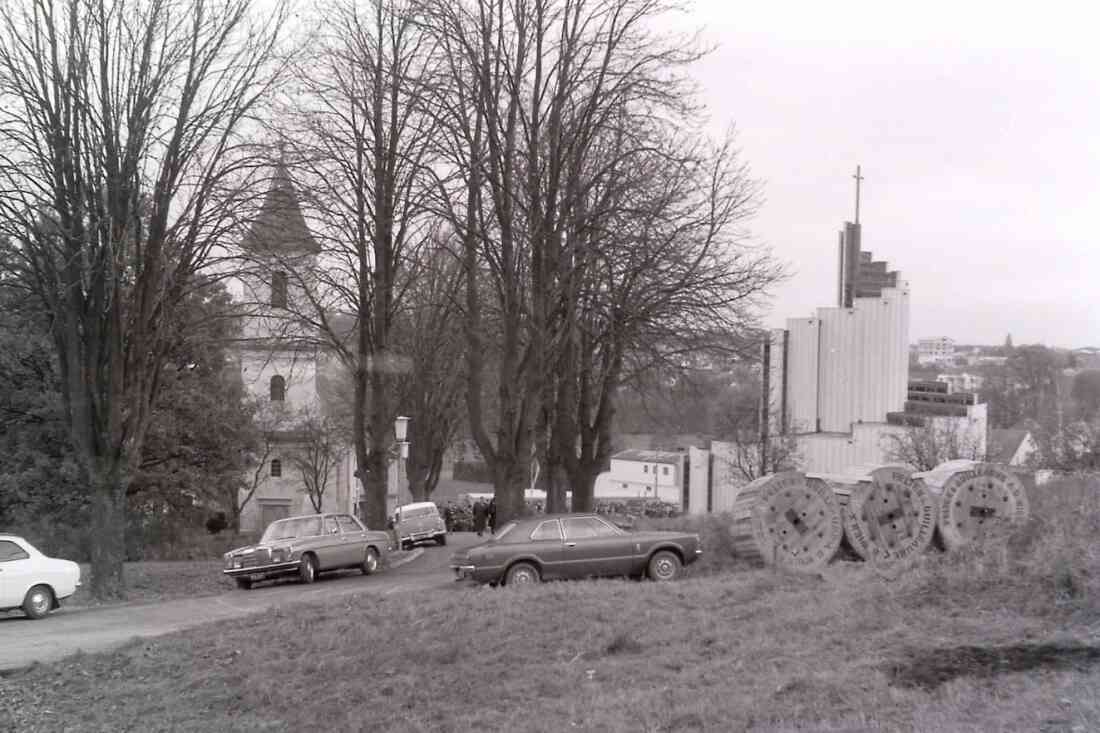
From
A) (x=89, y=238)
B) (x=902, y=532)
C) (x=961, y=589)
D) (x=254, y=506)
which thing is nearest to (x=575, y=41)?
(x=89, y=238)

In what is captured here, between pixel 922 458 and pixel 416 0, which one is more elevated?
pixel 416 0

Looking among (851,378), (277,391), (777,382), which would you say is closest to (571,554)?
(851,378)

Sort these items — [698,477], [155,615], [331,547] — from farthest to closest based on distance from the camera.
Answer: [698,477], [331,547], [155,615]

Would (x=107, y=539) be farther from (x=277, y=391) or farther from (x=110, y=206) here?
(x=277, y=391)

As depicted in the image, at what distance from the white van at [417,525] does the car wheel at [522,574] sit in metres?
17.1

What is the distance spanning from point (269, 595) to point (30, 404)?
19.4 metres

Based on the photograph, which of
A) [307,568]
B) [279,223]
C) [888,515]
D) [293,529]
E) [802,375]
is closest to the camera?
[888,515]

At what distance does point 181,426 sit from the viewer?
39.3 metres

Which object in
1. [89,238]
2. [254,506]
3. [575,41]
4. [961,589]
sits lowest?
[254,506]

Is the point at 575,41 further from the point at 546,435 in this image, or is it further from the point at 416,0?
the point at 546,435

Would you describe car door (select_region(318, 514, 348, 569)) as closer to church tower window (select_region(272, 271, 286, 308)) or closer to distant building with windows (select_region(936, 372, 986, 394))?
church tower window (select_region(272, 271, 286, 308))

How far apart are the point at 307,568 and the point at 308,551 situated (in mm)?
346

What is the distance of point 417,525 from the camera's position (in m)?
36.6

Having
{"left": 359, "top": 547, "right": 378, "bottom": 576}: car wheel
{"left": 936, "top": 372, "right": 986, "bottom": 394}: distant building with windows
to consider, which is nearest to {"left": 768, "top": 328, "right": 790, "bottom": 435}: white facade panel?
{"left": 936, "top": 372, "right": 986, "bottom": 394}: distant building with windows
